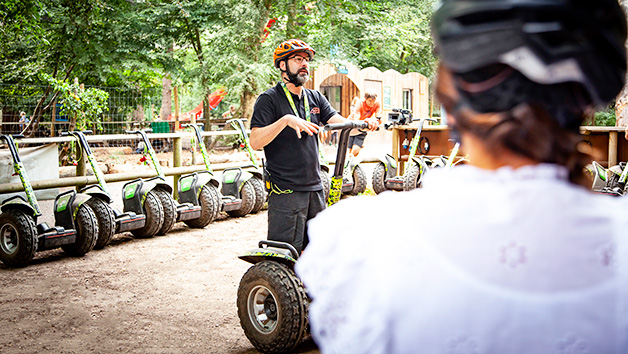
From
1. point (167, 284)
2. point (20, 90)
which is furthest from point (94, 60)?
point (167, 284)

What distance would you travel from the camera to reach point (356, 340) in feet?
2.90

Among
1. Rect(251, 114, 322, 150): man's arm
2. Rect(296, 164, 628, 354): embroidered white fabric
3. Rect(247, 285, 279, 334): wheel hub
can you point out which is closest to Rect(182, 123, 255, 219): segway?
Rect(251, 114, 322, 150): man's arm

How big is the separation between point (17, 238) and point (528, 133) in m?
6.20

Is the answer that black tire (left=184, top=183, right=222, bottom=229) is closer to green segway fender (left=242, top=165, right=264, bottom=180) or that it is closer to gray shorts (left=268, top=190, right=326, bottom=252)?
green segway fender (left=242, top=165, right=264, bottom=180)

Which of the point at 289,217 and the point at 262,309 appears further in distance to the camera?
the point at 289,217

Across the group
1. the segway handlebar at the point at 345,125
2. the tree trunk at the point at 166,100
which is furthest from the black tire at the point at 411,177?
the tree trunk at the point at 166,100

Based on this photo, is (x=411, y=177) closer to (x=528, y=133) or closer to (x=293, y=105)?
(x=293, y=105)

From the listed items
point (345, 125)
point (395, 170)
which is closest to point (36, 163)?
point (395, 170)

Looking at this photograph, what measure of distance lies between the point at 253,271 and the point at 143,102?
629 inches

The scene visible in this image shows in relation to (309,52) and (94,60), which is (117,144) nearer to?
(94,60)

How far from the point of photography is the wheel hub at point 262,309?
357 cm

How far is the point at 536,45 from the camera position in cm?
83

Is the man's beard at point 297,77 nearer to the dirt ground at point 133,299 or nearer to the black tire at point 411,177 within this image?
the dirt ground at point 133,299

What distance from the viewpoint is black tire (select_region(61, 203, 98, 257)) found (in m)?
6.38
